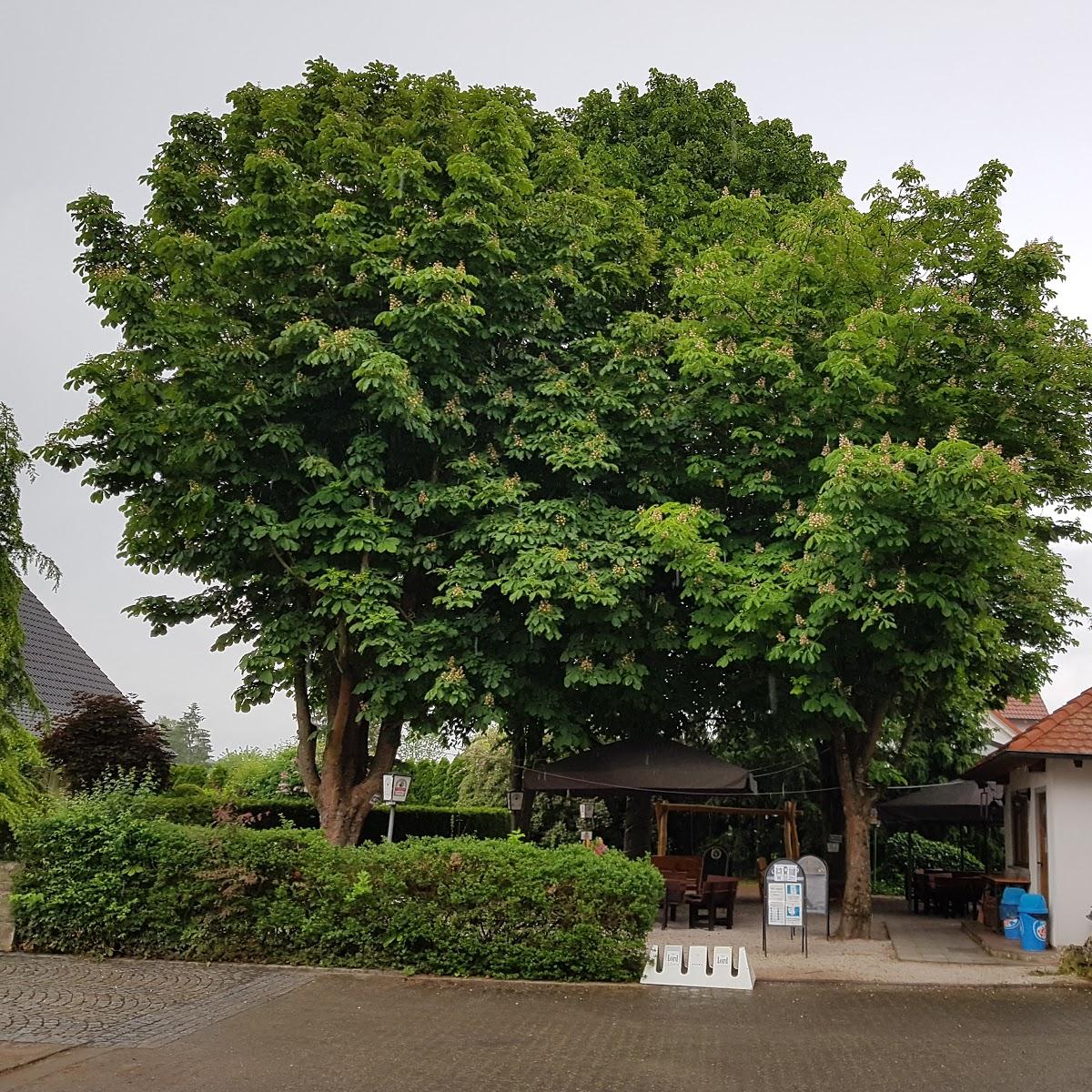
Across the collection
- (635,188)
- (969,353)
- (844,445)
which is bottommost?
(844,445)

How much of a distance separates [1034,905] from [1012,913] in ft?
5.16

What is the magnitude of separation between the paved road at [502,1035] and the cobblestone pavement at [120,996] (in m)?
0.03

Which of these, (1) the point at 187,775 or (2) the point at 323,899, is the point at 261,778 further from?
(2) the point at 323,899

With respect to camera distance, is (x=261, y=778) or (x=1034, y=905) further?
(x=261, y=778)

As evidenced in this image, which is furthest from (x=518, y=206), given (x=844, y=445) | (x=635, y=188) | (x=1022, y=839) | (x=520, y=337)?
(x=1022, y=839)

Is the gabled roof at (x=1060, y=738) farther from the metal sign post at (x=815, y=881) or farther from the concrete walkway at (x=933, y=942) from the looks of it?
the metal sign post at (x=815, y=881)

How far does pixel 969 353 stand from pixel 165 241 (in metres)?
11.2

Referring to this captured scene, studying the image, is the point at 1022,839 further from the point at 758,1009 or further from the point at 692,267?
the point at 692,267

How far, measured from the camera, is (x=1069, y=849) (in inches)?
616

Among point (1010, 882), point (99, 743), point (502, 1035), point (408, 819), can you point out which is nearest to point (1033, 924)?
point (1010, 882)

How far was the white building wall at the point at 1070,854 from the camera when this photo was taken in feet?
51.2

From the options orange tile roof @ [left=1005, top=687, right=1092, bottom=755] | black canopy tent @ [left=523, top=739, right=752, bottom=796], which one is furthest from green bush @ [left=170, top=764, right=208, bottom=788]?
orange tile roof @ [left=1005, top=687, right=1092, bottom=755]

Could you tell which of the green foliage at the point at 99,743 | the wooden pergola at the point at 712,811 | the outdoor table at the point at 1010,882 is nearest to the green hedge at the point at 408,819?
the green foliage at the point at 99,743

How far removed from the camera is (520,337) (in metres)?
17.2
